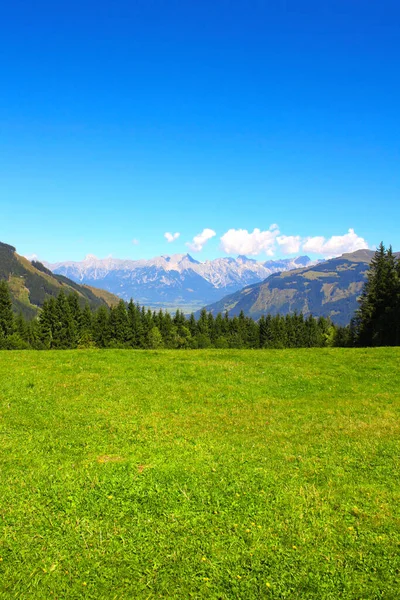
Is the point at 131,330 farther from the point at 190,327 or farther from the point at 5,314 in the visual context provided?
the point at 190,327

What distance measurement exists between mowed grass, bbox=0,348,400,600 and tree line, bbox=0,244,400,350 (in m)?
50.0

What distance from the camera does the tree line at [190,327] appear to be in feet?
211

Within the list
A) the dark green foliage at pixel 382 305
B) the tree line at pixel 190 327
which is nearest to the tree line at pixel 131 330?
the tree line at pixel 190 327

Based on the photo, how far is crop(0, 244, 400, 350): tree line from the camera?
64.2 meters

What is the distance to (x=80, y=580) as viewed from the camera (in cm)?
769

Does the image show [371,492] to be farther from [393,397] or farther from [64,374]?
[64,374]

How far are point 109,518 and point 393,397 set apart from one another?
1842 centimetres

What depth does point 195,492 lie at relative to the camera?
10.8 meters

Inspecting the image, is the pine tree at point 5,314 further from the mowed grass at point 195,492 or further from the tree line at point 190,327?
the mowed grass at point 195,492

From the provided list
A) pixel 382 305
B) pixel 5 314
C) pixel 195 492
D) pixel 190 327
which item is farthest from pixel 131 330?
pixel 195 492

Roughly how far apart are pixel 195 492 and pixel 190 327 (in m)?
127

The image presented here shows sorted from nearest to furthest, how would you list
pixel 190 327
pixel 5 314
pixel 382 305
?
1. pixel 382 305
2. pixel 5 314
3. pixel 190 327

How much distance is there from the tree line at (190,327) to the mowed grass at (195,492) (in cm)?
4998

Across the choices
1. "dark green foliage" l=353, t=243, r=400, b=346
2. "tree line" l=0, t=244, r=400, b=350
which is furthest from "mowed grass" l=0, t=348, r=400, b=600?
"tree line" l=0, t=244, r=400, b=350
